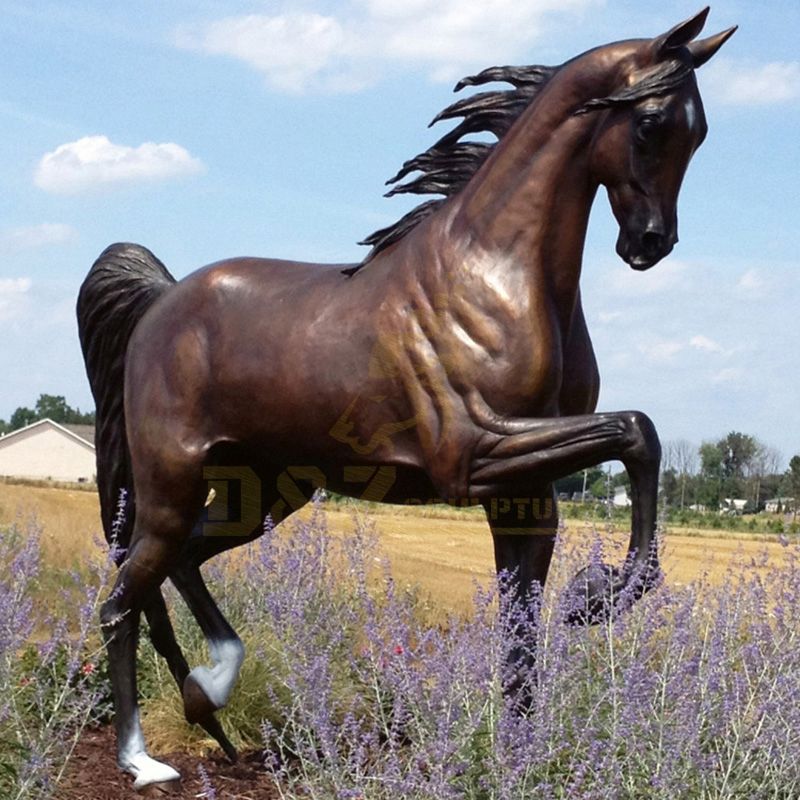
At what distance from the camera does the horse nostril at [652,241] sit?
3.71 meters

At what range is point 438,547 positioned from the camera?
2038cm

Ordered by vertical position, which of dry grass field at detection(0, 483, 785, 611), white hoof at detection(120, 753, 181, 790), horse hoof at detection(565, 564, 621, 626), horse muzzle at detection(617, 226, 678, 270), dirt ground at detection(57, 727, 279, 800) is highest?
horse muzzle at detection(617, 226, 678, 270)

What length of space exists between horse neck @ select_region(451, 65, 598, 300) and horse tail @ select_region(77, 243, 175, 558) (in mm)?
1824

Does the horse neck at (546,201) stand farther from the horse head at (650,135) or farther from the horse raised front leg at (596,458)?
the horse raised front leg at (596,458)

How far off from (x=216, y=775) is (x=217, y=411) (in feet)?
5.07

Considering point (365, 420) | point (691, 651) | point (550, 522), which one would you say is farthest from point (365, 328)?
point (691, 651)

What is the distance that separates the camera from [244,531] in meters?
5.00

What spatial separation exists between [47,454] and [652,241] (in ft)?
229

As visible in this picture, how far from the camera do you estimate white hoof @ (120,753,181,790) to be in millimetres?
4539

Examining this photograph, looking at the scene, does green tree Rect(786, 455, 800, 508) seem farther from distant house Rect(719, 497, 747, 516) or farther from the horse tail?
the horse tail

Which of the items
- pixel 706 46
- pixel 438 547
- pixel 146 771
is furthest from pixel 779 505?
pixel 706 46

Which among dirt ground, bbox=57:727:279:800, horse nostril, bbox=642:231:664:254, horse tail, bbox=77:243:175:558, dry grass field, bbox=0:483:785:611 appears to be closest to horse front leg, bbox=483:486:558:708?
dry grass field, bbox=0:483:785:611

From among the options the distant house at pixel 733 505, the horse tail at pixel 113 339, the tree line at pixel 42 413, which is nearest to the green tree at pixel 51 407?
the tree line at pixel 42 413

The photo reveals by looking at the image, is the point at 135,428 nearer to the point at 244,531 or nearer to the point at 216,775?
the point at 244,531
